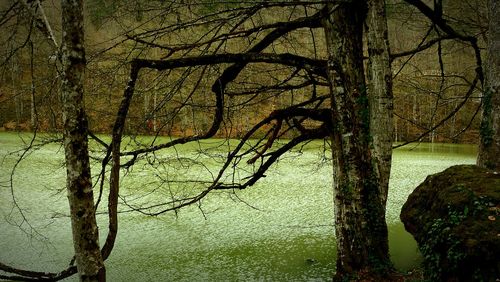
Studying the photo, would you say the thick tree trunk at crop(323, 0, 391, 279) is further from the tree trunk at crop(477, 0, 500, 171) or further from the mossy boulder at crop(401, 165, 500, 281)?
the tree trunk at crop(477, 0, 500, 171)

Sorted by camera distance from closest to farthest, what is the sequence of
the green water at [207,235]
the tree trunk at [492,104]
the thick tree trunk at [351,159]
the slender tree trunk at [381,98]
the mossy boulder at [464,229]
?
1. the mossy boulder at [464,229]
2. the thick tree trunk at [351,159]
3. the slender tree trunk at [381,98]
4. the tree trunk at [492,104]
5. the green water at [207,235]

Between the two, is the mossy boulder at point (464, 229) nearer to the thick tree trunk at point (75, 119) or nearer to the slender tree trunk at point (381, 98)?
the slender tree trunk at point (381, 98)

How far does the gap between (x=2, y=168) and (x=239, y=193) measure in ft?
22.5

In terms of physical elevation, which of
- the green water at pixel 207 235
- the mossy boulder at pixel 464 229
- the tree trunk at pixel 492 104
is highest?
the tree trunk at pixel 492 104

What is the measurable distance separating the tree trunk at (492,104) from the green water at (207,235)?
1.79 m

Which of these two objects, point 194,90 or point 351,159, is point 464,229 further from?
point 194,90

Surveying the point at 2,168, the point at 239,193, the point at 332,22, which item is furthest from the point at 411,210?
the point at 2,168

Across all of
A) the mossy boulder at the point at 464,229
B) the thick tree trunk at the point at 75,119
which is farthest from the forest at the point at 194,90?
the mossy boulder at the point at 464,229

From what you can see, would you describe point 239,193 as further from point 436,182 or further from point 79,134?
point 79,134

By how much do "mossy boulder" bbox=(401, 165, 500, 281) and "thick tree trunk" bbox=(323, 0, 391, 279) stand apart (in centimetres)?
50

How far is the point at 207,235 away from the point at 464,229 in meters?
4.72

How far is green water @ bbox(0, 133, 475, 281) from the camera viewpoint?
570cm

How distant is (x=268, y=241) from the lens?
7.11 m

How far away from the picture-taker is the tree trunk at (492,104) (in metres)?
4.89
